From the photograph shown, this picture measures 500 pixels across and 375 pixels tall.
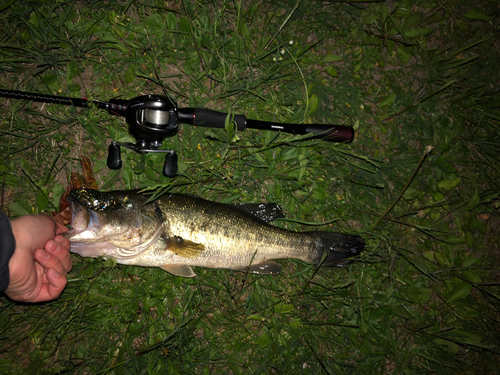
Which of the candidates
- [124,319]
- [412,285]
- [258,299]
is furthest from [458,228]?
[124,319]

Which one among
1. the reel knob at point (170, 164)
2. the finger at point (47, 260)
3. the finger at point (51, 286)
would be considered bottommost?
the finger at point (51, 286)

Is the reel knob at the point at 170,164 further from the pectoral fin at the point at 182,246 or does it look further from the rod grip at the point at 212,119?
the pectoral fin at the point at 182,246

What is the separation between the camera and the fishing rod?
2.55 meters

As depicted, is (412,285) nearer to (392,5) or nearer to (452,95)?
(452,95)

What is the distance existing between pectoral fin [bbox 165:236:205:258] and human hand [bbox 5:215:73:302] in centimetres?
88

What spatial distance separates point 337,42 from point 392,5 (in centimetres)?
88

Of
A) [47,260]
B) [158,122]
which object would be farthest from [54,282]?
[158,122]

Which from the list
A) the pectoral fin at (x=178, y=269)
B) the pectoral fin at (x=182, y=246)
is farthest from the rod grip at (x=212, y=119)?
the pectoral fin at (x=178, y=269)

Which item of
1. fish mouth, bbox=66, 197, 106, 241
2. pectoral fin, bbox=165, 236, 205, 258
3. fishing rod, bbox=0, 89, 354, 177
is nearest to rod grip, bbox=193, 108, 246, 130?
fishing rod, bbox=0, 89, 354, 177

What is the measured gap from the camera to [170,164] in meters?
2.87

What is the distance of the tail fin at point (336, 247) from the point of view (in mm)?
3059

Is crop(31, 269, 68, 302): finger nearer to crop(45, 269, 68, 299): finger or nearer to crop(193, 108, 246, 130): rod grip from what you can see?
crop(45, 269, 68, 299): finger

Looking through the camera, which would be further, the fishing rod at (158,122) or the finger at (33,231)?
the fishing rod at (158,122)

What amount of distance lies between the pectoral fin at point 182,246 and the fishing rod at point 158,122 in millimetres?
671
